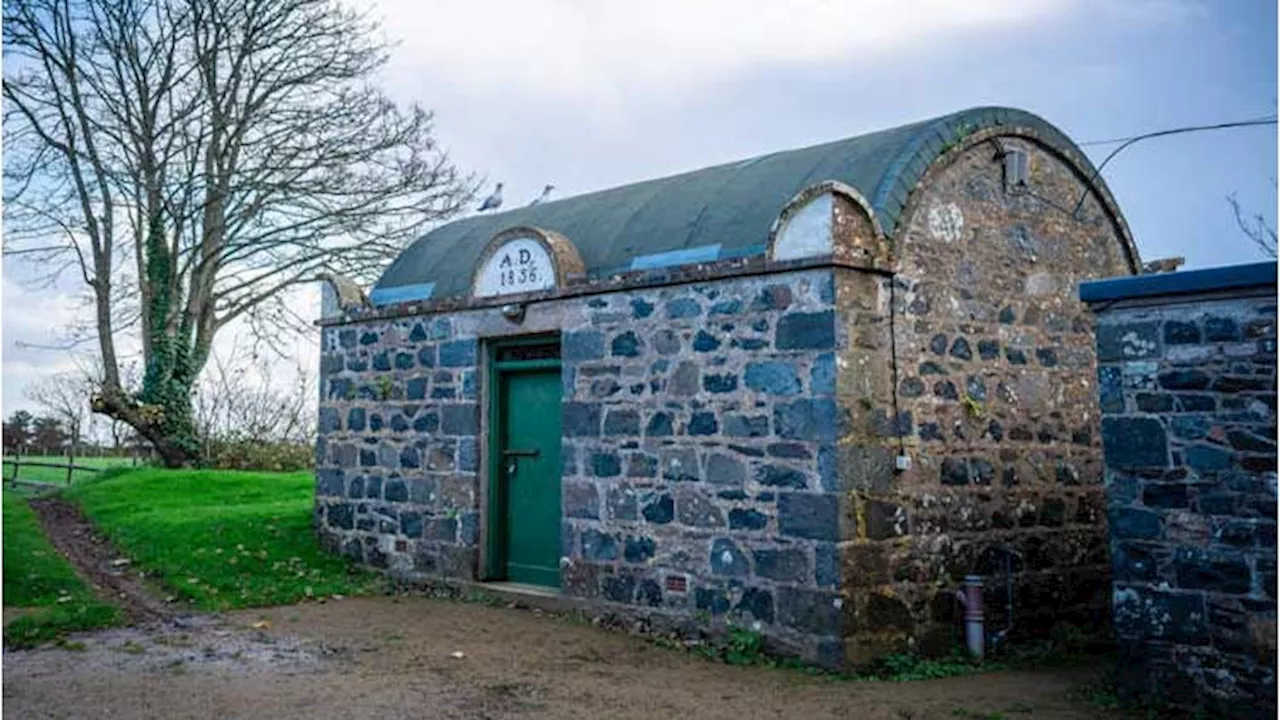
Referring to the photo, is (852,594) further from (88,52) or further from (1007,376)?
(88,52)

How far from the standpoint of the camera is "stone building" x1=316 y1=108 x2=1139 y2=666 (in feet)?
23.6

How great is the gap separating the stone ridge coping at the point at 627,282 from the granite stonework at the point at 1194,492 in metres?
1.90

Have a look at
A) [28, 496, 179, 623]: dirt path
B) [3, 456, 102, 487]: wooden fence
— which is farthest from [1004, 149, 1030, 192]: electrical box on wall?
[3, 456, 102, 487]: wooden fence

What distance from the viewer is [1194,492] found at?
18.7 feet

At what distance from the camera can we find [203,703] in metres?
6.06

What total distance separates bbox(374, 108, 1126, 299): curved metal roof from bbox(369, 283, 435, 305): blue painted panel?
173mm

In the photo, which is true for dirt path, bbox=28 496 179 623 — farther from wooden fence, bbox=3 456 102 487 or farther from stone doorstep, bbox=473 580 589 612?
wooden fence, bbox=3 456 102 487

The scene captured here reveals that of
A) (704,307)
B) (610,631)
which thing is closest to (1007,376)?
(704,307)

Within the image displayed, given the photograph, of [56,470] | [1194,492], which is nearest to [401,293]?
[1194,492]

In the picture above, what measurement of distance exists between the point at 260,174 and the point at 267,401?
5437mm

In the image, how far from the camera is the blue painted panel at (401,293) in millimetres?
10742

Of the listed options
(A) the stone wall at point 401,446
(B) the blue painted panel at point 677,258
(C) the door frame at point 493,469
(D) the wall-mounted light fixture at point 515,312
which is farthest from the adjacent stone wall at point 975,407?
(A) the stone wall at point 401,446

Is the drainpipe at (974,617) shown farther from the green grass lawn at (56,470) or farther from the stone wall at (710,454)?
the green grass lawn at (56,470)

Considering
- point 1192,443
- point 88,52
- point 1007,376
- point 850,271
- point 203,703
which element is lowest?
point 203,703
